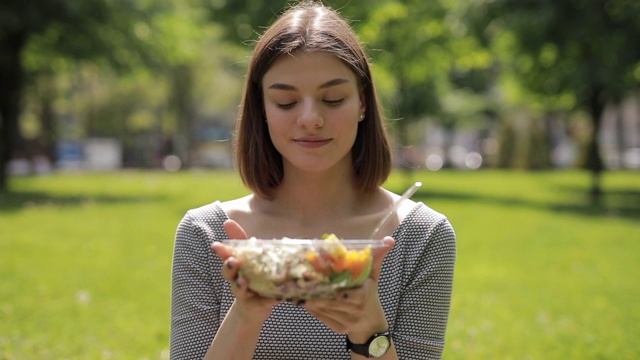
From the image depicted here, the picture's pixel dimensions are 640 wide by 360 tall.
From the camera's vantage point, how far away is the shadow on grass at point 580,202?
20.8 meters

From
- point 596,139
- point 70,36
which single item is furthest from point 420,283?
point 596,139

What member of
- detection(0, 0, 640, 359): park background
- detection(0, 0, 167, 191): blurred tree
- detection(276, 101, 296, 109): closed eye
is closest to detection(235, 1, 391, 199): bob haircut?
detection(276, 101, 296, 109): closed eye

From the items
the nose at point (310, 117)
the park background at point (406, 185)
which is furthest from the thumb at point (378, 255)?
the park background at point (406, 185)

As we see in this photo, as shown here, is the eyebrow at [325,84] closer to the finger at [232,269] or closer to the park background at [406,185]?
the finger at [232,269]

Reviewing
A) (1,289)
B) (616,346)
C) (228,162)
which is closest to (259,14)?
(1,289)

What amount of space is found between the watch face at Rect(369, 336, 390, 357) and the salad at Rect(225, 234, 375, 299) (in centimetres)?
37

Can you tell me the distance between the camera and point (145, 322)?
866 cm

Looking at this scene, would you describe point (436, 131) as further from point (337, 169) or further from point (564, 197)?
point (337, 169)

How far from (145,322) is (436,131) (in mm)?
62624

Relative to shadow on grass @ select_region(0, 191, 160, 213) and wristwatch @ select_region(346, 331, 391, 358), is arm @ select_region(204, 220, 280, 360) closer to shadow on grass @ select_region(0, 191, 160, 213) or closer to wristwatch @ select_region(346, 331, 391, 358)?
wristwatch @ select_region(346, 331, 391, 358)

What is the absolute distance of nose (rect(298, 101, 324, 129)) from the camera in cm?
284

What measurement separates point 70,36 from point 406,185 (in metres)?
9.57

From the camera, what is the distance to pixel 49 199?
22.1 metres

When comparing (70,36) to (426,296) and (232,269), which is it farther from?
(232,269)
